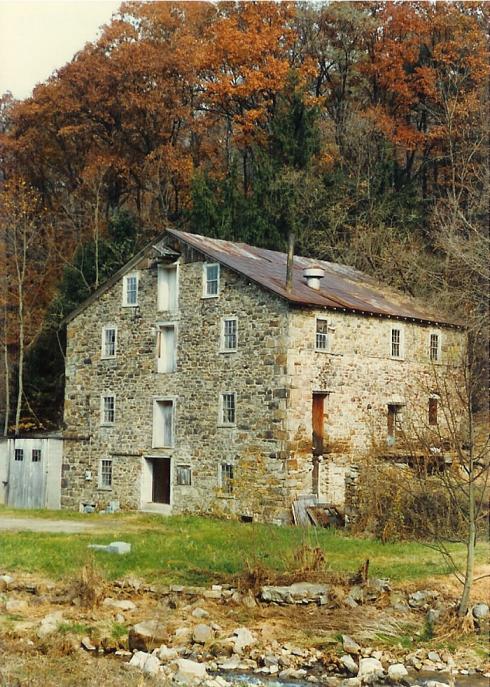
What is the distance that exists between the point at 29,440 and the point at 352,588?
1866cm

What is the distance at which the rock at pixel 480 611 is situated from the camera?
53.1ft

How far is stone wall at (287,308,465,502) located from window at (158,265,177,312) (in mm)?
5138

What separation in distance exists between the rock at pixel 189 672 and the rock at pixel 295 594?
3.08m

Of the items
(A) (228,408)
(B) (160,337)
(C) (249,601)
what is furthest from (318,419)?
(C) (249,601)

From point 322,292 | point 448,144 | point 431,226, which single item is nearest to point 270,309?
point 322,292

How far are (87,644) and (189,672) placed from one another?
2.09 metres

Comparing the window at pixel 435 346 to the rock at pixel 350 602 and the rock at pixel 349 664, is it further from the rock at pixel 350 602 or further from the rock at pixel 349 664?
the rock at pixel 349 664

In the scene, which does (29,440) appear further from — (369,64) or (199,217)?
(369,64)

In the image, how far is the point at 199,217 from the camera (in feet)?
A: 134

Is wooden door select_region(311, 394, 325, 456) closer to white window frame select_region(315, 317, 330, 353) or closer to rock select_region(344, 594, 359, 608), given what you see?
white window frame select_region(315, 317, 330, 353)

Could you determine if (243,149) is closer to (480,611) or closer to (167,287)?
(167,287)

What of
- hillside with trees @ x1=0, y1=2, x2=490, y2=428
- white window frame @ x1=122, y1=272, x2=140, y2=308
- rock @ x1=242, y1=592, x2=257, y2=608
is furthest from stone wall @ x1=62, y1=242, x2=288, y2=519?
rock @ x1=242, y1=592, x2=257, y2=608

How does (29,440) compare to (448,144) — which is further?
(448,144)

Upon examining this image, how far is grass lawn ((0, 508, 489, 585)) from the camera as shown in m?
19.0
